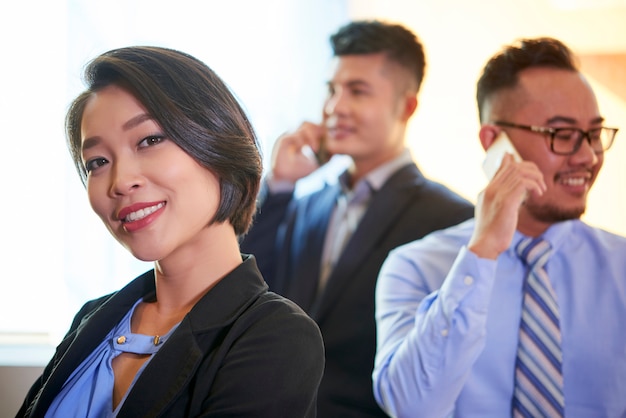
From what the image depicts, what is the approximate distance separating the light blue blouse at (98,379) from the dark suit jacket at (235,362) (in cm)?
8

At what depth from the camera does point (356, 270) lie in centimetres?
214

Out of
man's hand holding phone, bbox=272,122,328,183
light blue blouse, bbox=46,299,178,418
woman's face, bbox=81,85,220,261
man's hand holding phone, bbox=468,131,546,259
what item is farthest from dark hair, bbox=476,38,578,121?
light blue blouse, bbox=46,299,178,418

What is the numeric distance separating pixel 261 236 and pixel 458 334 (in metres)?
1.14

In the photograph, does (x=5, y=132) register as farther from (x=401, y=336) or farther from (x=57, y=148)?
(x=401, y=336)

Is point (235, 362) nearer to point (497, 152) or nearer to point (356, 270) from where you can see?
point (497, 152)

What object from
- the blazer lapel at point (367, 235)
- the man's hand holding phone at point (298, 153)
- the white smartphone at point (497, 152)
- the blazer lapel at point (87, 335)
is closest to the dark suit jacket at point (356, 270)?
the blazer lapel at point (367, 235)

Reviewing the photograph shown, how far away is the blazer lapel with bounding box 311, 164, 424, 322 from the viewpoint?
2139 millimetres

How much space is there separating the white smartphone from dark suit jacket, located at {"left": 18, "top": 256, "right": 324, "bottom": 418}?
0.80 meters

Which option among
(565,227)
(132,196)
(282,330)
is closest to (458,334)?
(565,227)

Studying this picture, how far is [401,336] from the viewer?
1.70m

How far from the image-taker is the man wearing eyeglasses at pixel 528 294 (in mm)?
1508

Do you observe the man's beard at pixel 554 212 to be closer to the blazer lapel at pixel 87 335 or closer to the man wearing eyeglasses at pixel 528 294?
the man wearing eyeglasses at pixel 528 294

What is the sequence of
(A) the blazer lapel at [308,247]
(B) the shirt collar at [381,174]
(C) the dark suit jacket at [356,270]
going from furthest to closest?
(B) the shirt collar at [381,174], (A) the blazer lapel at [308,247], (C) the dark suit jacket at [356,270]

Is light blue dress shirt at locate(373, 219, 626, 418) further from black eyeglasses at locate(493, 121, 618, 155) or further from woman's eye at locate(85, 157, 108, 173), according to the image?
woman's eye at locate(85, 157, 108, 173)
